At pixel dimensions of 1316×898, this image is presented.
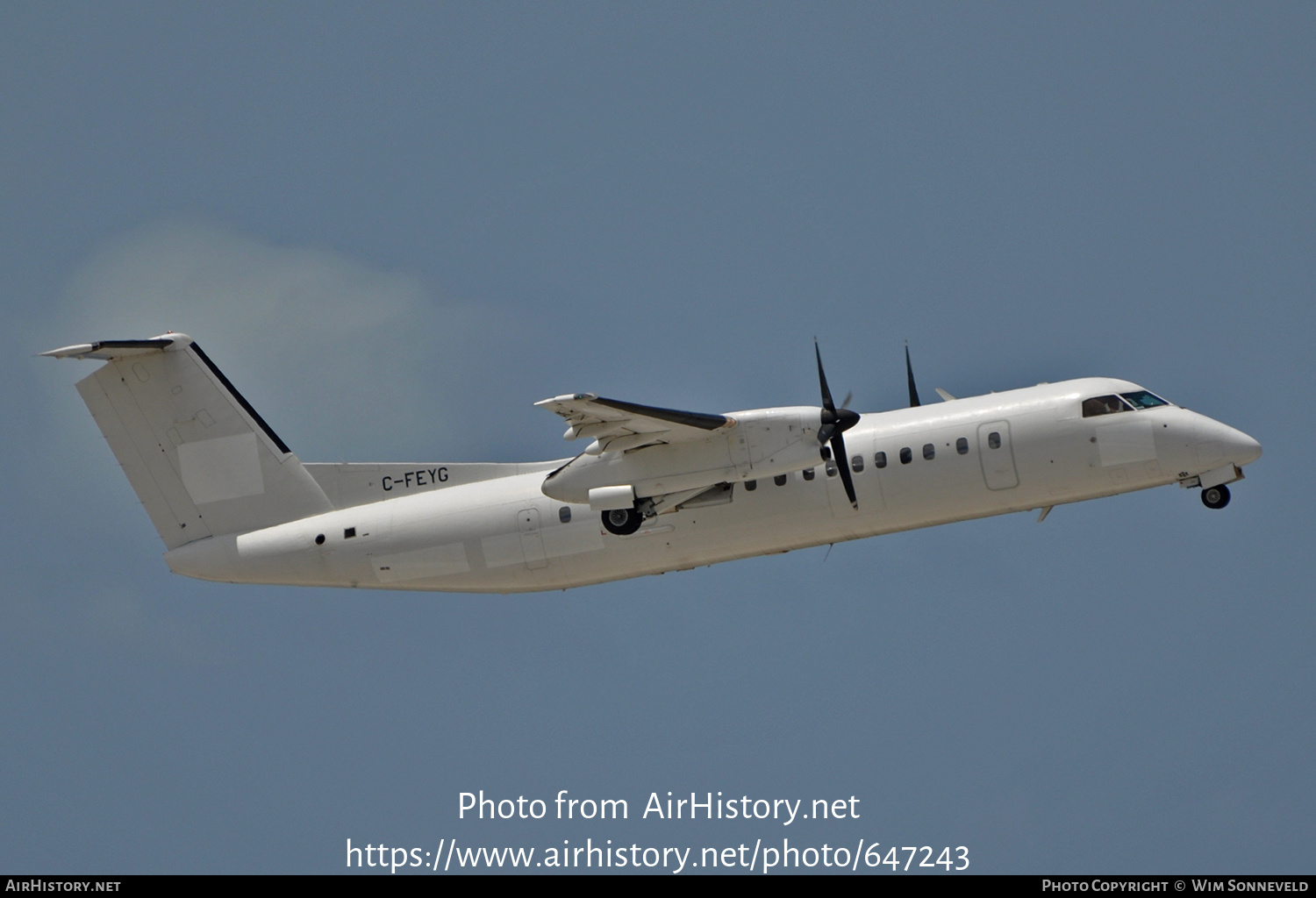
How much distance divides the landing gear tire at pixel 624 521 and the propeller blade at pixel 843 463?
3742 mm

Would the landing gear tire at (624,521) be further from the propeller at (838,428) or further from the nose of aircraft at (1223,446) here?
the nose of aircraft at (1223,446)

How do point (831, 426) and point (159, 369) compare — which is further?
point (159, 369)

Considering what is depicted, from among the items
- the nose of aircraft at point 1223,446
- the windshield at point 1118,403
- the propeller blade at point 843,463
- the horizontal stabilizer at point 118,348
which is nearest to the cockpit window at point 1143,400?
the windshield at point 1118,403

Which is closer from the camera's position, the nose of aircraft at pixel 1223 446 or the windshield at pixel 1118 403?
the nose of aircraft at pixel 1223 446

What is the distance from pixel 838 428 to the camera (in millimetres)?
26734

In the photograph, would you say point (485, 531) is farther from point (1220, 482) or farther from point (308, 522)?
point (1220, 482)

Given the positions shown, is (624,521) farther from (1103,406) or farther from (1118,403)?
(1118,403)

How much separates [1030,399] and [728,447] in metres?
5.67

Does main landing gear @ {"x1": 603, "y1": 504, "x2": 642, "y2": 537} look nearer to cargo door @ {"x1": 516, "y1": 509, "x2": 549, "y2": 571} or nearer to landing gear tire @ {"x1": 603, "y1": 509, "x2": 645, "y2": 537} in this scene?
landing gear tire @ {"x1": 603, "y1": 509, "x2": 645, "y2": 537}

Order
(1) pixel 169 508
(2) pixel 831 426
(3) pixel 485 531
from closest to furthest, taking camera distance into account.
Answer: (2) pixel 831 426
(3) pixel 485 531
(1) pixel 169 508

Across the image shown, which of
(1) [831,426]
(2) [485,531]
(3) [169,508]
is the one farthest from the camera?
(3) [169,508]

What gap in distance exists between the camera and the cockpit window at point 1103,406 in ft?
89.6
